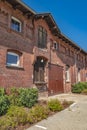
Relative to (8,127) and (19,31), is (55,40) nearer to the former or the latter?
(19,31)

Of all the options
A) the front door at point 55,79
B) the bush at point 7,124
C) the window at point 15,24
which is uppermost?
the window at point 15,24

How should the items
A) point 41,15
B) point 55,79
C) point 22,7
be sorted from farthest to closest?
1. point 55,79
2. point 41,15
3. point 22,7

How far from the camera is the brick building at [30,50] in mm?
11352

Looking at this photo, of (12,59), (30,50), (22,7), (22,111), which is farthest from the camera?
(30,50)

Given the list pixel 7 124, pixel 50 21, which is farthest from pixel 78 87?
pixel 7 124

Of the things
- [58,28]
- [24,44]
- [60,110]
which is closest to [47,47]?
[58,28]

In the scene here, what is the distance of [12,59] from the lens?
12047mm

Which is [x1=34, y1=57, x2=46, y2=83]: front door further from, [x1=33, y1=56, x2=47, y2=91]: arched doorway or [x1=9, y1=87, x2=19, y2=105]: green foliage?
[x1=9, y1=87, x2=19, y2=105]: green foliage

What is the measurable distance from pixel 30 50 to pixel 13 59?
2006 mm

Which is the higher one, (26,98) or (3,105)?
(26,98)

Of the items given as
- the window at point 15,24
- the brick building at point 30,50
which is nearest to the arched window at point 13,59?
the brick building at point 30,50

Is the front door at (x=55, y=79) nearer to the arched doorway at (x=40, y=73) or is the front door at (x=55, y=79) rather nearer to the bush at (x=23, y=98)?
the arched doorway at (x=40, y=73)

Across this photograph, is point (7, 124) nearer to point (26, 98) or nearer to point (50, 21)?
point (26, 98)

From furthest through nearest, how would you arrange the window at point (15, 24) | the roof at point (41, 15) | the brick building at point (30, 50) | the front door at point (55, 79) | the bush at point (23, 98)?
the front door at point (55, 79)
the window at point (15, 24)
the roof at point (41, 15)
the brick building at point (30, 50)
the bush at point (23, 98)
